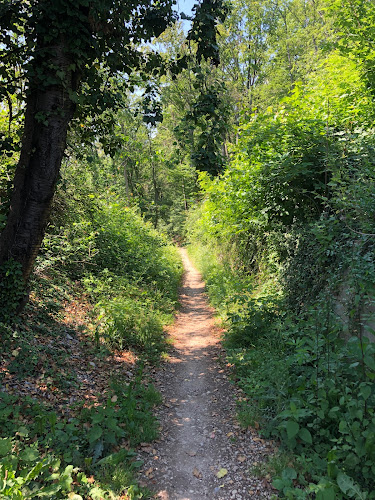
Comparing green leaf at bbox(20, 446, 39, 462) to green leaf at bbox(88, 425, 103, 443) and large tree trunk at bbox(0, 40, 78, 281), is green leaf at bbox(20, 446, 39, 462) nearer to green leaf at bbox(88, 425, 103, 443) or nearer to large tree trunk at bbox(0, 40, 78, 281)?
green leaf at bbox(88, 425, 103, 443)

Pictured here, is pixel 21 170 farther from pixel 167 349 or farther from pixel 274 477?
pixel 274 477

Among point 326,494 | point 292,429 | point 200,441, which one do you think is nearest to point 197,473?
point 200,441

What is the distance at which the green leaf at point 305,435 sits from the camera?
3.16 m

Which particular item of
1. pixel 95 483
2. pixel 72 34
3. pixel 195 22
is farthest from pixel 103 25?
pixel 95 483

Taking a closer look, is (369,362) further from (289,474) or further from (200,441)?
A: (200,441)

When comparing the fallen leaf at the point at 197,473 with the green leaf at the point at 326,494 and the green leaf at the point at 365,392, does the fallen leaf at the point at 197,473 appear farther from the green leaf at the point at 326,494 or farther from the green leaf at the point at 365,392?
the green leaf at the point at 365,392

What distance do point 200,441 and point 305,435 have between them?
1345 millimetres

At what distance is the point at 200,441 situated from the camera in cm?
387

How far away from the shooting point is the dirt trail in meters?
3.16

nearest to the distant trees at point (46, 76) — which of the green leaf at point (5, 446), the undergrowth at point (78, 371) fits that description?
the undergrowth at point (78, 371)

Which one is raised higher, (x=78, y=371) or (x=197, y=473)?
(x=78, y=371)

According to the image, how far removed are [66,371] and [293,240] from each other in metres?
4.99

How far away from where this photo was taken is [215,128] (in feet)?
16.7

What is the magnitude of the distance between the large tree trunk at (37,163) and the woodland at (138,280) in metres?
0.02
